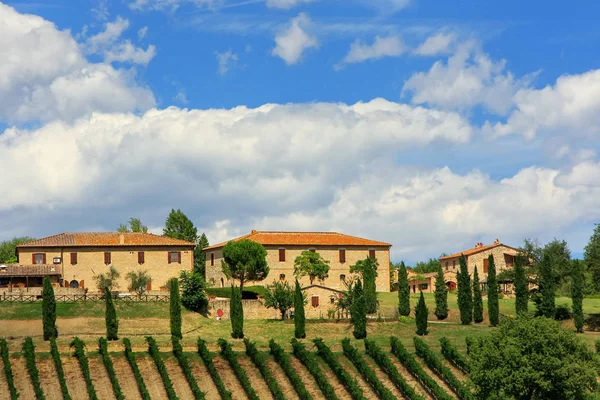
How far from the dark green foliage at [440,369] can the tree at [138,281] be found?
1072 inches

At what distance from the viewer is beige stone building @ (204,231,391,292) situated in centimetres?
8350

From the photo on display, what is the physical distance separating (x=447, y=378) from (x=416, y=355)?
4.44 meters

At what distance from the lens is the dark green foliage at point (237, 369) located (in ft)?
155

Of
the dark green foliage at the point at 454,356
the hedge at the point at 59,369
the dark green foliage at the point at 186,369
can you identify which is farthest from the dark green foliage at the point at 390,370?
the hedge at the point at 59,369

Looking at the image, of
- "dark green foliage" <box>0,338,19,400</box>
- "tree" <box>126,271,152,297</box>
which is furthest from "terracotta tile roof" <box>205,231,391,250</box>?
"dark green foliage" <box>0,338,19,400</box>

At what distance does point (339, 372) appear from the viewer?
163 ft

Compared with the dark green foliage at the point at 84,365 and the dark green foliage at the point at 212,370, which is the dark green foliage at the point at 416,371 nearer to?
the dark green foliage at the point at 212,370

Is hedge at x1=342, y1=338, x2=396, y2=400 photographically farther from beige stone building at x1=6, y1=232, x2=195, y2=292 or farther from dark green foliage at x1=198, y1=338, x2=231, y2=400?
beige stone building at x1=6, y1=232, x2=195, y2=292

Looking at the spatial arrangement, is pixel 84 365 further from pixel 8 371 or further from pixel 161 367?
pixel 161 367

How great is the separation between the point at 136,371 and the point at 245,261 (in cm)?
2546

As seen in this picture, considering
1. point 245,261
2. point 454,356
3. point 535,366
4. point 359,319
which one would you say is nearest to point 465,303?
point 359,319

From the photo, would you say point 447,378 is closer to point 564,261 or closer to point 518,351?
point 518,351

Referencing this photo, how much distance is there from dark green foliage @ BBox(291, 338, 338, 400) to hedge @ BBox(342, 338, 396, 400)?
2.21m

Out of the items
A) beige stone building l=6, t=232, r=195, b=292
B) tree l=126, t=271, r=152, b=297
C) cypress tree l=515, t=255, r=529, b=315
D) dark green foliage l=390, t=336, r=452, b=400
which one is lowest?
dark green foliage l=390, t=336, r=452, b=400
